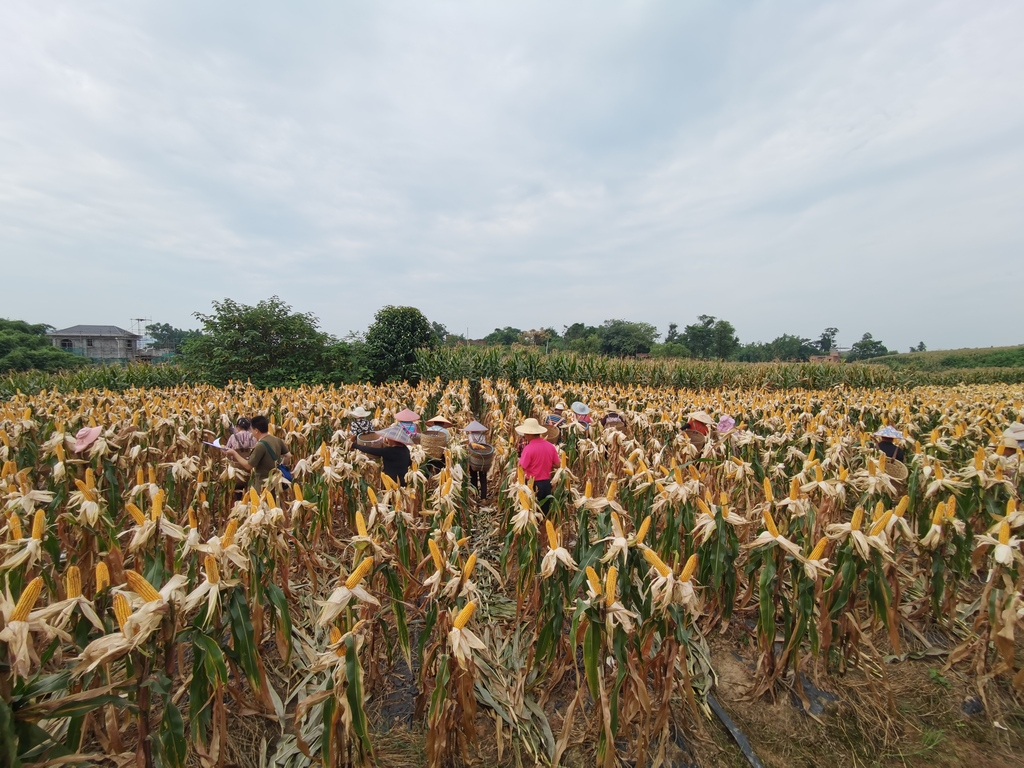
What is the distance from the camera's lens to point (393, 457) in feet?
17.2

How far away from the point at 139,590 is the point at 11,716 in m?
0.42

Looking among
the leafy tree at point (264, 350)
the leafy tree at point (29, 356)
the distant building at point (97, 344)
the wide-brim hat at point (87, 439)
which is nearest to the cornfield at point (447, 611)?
the wide-brim hat at point (87, 439)

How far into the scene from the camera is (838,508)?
13.3 ft

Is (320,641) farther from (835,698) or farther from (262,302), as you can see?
A: (262,302)

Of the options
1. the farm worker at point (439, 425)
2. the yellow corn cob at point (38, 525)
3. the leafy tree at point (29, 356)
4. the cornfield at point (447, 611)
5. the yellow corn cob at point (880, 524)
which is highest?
the leafy tree at point (29, 356)

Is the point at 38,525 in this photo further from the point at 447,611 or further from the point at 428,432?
the point at 428,432

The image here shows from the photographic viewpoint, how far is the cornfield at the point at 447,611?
1836mm

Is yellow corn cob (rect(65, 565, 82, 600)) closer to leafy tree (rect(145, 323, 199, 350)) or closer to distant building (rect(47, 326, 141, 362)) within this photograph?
distant building (rect(47, 326, 141, 362))

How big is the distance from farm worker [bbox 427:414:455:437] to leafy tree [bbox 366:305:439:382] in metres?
12.1

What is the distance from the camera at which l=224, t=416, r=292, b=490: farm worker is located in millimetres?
4605

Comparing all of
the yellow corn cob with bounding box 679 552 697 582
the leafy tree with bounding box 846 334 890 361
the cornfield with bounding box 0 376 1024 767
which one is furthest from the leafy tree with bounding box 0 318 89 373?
the leafy tree with bounding box 846 334 890 361

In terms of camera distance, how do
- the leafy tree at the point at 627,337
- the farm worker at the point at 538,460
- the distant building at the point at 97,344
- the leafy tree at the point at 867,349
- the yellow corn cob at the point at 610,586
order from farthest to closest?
the leafy tree at the point at 867,349
the leafy tree at the point at 627,337
the distant building at the point at 97,344
the farm worker at the point at 538,460
the yellow corn cob at the point at 610,586

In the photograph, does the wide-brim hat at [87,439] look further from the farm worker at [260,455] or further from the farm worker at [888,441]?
the farm worker at [888,441]

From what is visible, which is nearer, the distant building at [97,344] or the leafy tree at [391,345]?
the leafy tree at [391,345]
